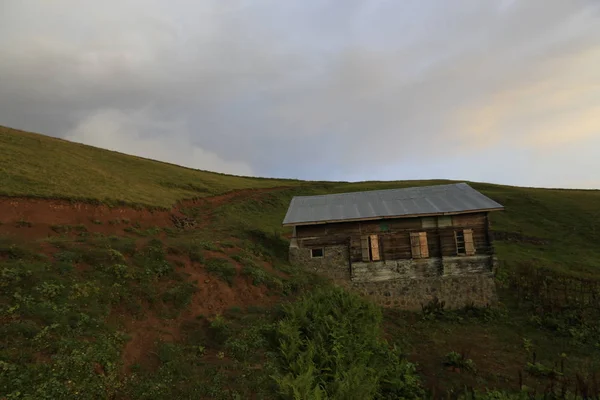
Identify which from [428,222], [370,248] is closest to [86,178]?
[370,248]

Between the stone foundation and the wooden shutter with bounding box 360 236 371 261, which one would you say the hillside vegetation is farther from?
the wooden shutter with bounding box 360 236 371 261

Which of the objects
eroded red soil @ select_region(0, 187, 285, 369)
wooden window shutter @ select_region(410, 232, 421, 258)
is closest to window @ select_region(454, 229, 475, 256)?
wooden window shutter @ select_region(410, 232, 421, 258)

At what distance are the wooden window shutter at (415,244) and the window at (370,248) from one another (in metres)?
2.27

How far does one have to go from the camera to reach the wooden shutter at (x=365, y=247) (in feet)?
75.5

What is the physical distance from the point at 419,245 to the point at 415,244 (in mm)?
273

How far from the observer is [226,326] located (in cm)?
1325

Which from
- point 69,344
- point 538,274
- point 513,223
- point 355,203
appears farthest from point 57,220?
point 513,223

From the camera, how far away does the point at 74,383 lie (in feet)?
27.4

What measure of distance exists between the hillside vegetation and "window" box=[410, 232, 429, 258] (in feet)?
11.1

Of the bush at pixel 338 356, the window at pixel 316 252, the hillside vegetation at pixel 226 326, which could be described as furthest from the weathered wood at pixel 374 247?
the bush at pixel 338 356

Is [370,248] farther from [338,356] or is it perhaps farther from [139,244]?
[139,244]

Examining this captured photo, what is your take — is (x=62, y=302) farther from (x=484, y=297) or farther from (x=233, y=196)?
(x=233, y=196)

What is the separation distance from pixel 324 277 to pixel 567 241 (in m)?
32.3

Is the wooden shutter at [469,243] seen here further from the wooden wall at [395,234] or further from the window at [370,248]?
the window at [370,248]
